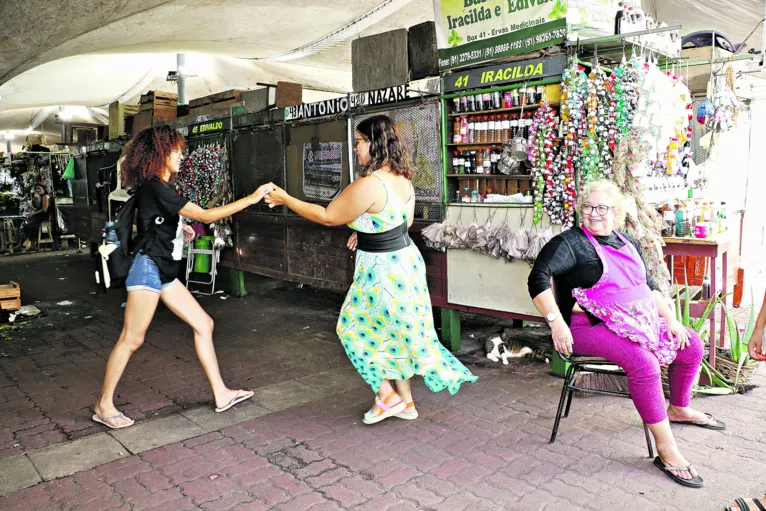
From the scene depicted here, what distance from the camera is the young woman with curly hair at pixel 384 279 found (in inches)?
149

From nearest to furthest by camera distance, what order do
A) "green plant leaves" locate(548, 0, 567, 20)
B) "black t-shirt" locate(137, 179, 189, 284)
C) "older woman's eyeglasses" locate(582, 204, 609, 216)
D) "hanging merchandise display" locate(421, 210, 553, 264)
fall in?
"older woman's eyeglasses" locate(582, 204, 609, 216)
"black t-shirt" locate(137, 179, 189, 284)
"green plant leaves" locate(548, 0, 567, 20)
"hanging merchandise display" locate(421, 210, 553, 264)

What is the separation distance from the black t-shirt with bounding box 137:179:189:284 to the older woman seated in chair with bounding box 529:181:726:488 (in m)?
2.30

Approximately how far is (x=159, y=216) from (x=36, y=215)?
13.3 metres

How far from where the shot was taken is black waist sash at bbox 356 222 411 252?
12.7 feet

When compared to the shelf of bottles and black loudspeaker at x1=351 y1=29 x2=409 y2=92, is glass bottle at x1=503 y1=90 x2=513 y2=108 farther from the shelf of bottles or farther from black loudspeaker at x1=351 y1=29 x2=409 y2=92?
black loudspeaker at x1=351 y1=29 x2=409 y2=92

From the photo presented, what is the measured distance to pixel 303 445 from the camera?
379 cm

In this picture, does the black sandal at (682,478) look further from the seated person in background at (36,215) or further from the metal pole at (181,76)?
the seated person in background at (36,215)

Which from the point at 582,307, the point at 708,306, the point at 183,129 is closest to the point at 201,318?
the point at 582,307

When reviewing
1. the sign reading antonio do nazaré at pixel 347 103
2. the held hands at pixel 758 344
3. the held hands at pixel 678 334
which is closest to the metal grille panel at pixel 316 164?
the sign reading antonio do nazaré at pixel 347 103

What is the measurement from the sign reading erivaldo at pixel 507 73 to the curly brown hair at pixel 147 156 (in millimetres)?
2556

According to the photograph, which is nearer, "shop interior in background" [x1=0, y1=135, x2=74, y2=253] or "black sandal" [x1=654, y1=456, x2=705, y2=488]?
"black sandal" [x1=654, y1=456, x2=705, y2=488]

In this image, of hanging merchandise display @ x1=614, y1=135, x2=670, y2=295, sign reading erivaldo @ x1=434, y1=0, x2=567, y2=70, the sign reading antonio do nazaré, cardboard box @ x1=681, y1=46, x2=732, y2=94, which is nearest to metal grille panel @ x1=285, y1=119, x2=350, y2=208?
the sign reading antonio do nazaré

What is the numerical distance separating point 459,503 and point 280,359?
2.96 m

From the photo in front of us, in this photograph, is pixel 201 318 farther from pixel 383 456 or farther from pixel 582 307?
pixel 582 307
